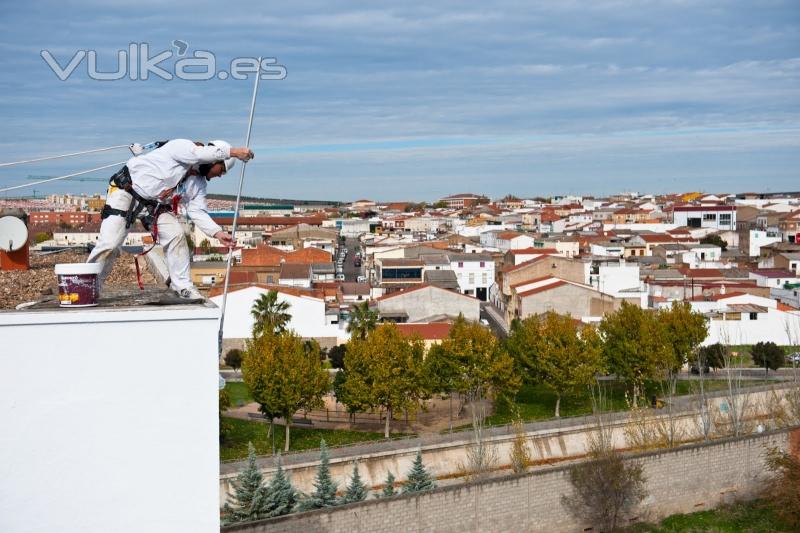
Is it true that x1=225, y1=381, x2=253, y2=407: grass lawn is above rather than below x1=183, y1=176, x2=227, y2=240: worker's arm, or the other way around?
below

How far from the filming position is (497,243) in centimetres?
5334

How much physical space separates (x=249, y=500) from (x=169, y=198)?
29.5 ft

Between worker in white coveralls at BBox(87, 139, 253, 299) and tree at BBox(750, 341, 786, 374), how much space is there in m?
23.4

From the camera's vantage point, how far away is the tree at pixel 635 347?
69.6 ft

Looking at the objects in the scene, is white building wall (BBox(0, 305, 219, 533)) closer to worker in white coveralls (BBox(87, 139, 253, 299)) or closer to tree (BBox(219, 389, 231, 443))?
worker in white coveralls (BBox(87, 139, 253, 299))

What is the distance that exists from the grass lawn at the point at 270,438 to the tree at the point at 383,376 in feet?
2.11

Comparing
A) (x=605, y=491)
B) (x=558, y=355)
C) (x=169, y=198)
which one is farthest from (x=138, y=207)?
(x=558, y=355)

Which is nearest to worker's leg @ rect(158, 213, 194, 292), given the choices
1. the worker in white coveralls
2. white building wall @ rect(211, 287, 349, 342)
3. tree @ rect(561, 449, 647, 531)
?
the worker in white coveralls

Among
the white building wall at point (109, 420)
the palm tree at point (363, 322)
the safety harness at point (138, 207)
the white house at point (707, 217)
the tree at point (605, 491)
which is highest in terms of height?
the white house at point (707, 217)

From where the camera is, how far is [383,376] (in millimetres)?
18469


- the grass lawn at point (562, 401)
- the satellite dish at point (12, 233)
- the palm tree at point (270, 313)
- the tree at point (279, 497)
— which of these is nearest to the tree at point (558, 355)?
the grass lawn at point (562, 401)

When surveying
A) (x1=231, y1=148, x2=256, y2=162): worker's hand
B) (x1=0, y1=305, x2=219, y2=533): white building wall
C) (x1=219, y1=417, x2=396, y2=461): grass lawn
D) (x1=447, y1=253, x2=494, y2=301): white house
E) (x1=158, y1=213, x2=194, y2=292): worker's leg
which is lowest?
(x1=219, y1=417, x2=396, y2=461): grass lawn

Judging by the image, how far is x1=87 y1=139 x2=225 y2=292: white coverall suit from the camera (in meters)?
3.76

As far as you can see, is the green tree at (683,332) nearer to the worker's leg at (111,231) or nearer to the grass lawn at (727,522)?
the grass lawn at (727,522)
